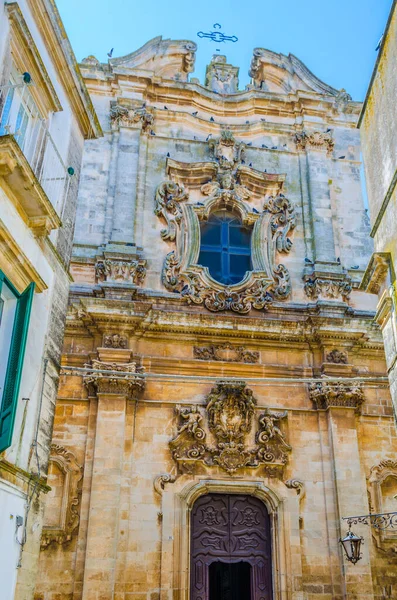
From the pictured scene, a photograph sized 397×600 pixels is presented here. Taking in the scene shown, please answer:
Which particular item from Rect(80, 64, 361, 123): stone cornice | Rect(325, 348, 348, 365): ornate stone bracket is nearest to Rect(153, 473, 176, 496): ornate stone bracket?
Rect(325, 348, 348, 365): ornate stone bracket

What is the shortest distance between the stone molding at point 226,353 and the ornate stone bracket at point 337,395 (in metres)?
1.33

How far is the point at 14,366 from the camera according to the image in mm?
6781

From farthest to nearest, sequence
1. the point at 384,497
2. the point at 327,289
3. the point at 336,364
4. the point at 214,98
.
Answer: the point at 214,98
the point at 327,289
the point at 336,364
the point at 384,497

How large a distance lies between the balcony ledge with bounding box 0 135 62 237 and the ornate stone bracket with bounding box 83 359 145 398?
454 cm

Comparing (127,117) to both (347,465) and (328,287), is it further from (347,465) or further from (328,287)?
(347,465)

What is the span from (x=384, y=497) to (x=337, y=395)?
6.61 feet

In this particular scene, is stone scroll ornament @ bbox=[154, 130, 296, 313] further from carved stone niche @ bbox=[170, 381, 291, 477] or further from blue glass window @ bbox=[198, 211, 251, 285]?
carved stone niche @ bbox=[170, 381, 291, 477]

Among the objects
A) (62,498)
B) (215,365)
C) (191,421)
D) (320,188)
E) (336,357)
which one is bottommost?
(62,498)

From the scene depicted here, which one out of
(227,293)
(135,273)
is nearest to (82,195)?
(135,273)

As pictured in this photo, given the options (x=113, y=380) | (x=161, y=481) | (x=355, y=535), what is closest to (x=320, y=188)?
(x=113, y=380)

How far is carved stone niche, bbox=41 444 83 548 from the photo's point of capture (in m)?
11.0

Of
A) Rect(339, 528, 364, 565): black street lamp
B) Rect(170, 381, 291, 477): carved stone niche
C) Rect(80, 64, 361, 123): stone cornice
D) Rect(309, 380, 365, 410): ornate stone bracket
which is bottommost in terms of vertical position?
Rect(339, 528, 364, 565): black street lamp

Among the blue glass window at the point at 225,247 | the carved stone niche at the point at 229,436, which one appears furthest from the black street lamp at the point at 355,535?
the blue glass window at the point at 225,247

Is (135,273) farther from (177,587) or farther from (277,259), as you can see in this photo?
(177,587)
